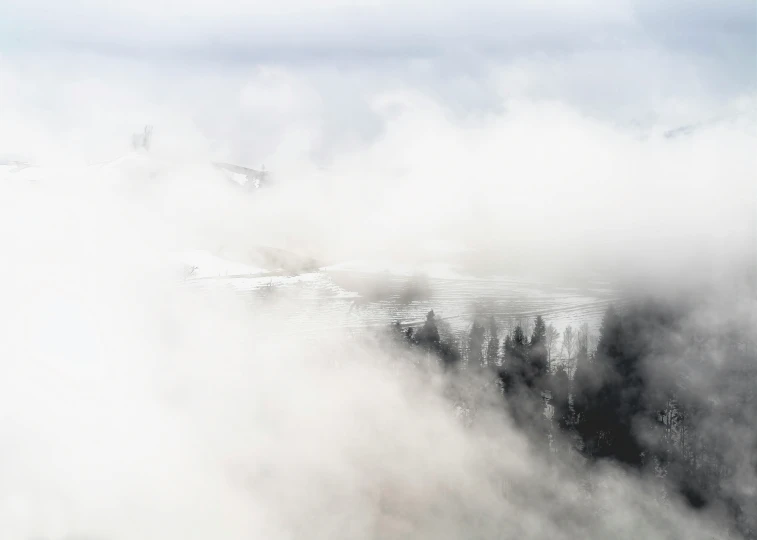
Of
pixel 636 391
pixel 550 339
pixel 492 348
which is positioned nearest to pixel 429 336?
pixel 492 348

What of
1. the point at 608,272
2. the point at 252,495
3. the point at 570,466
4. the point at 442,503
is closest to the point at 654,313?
the point at 608,272

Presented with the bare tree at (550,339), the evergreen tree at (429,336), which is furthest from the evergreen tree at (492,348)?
the evergreen tree at (429,336)

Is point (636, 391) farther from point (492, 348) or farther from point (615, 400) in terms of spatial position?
point (492, 348)

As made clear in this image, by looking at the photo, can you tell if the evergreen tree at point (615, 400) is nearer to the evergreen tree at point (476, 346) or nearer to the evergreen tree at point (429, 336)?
the evergreen tree at point (476, 346)

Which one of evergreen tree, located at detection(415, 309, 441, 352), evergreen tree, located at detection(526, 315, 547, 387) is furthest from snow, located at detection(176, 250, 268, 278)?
evergreen tree, located at detection(526, 315, 547, 387)

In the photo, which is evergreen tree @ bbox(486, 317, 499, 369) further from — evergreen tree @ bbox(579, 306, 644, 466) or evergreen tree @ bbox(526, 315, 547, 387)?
evergreen tree @ bbox(579, 306, 644, 466)

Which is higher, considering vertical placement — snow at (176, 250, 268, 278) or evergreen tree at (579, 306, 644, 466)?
snow at (176, 250, 268, 278)

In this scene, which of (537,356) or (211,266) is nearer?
(211,266)
